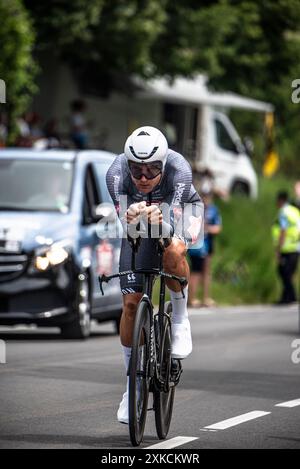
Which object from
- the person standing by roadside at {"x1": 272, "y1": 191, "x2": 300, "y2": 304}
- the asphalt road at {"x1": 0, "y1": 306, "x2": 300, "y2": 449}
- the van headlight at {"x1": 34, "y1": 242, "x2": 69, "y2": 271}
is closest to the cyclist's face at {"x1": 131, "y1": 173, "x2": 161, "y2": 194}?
the asphalt road at {"x1": 0, "y1": 306, "x2": 300, "y2": 449}

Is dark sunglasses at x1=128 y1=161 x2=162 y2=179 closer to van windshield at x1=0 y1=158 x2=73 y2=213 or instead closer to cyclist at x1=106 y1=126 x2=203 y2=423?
cyclist at x1=106 y1=126 x2=203 y2=423

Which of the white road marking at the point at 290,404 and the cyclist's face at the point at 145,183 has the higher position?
the cyclist's face at the point at 145,183

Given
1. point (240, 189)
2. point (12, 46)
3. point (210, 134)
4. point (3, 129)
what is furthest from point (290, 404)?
point (240, 189)

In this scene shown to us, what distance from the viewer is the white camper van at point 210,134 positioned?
118 ft

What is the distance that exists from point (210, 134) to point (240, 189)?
1603 mm

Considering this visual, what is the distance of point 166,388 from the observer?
30.4ft

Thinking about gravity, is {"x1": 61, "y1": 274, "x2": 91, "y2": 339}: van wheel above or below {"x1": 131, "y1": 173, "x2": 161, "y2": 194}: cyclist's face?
below

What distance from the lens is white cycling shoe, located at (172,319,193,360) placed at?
31.0 ft

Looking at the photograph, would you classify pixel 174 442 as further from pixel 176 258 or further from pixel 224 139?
pixel 224 139

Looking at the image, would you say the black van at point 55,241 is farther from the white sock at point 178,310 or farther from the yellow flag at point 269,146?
the yellow flag at point 269,146

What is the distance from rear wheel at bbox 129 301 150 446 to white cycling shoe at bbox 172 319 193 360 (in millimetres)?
527

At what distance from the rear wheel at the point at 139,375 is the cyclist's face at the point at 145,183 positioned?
2.32ft

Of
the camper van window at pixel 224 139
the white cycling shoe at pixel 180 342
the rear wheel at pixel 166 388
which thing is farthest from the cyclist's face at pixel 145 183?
the camper van window at pixel 224 139

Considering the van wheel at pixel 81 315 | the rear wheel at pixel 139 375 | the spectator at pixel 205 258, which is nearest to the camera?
the rear wheel at pixel 139 375
